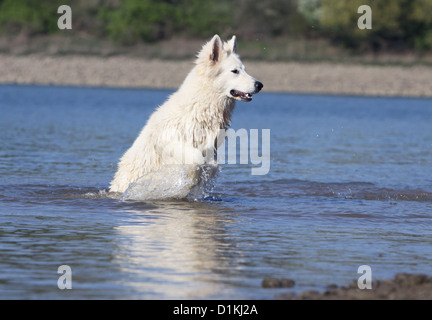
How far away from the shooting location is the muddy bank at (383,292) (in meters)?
6.38

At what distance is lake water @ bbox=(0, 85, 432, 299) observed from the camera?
22.9 ft

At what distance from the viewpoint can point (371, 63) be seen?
53.8 meters

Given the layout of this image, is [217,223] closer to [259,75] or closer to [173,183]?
[173,183]

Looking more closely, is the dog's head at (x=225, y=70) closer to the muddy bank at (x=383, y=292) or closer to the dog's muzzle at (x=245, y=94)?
the dog's muzzle at (x=245, y=94)

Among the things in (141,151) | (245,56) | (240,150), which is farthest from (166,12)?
(141,151)

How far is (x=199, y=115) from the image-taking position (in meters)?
11.1

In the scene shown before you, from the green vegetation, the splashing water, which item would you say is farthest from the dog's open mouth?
the green vegetation

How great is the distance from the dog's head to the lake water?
1557mm

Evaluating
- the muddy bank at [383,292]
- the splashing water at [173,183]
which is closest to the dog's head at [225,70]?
the splashing water at [173,183]

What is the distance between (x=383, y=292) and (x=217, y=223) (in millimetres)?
3644

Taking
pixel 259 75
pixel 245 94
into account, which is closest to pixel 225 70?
pixel 245 94

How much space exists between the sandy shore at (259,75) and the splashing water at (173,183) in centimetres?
3999

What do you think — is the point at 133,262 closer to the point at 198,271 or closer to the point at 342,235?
the point at 198,271

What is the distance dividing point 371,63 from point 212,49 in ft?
145
